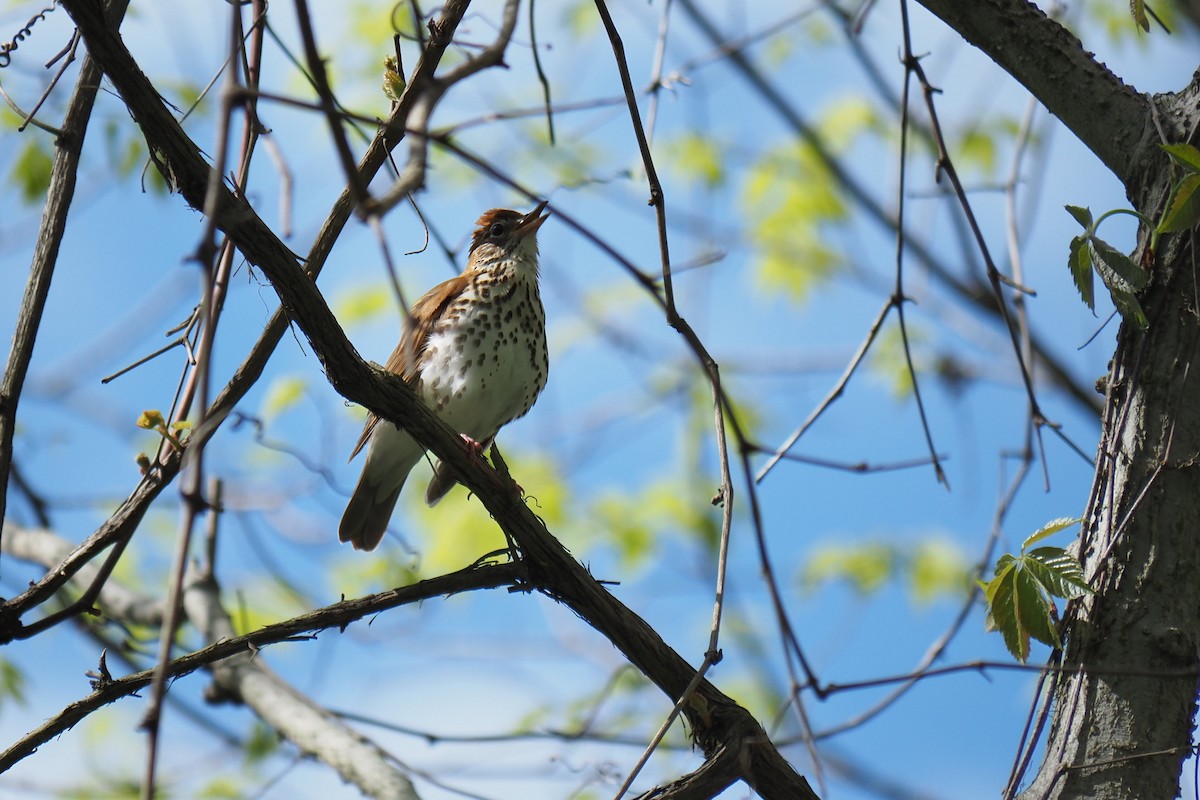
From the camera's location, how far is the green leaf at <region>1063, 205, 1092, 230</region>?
110 inches

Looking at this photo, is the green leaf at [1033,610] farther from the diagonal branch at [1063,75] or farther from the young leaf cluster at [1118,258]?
the diagonal branch at [1063,75]

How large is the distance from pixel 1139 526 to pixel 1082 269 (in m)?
0.66

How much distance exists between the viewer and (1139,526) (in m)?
2.85

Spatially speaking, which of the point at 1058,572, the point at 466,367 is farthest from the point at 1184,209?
the point at 466,367

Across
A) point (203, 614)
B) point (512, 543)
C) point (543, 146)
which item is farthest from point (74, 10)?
point (543, 146)

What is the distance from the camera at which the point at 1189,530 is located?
284 cm

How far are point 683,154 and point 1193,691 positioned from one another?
6.62m

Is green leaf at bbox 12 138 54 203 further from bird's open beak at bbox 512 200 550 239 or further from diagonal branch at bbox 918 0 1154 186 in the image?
diagonal branch at bbox 918 0 1154 186

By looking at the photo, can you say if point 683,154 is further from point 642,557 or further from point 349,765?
point 349,765

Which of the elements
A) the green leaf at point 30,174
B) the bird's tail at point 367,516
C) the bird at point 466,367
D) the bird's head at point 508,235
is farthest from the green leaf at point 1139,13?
the green leaf at point 30,174

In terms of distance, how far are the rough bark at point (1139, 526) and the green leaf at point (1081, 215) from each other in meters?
0.26

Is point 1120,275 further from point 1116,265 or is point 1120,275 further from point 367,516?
point 367,516

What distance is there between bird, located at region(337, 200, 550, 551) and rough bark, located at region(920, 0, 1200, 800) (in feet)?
8.03

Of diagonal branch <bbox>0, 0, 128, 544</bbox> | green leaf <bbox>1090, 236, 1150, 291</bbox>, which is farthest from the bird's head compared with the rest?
green leaf <bbox>1090, 236, 1150, 291</bbox>
